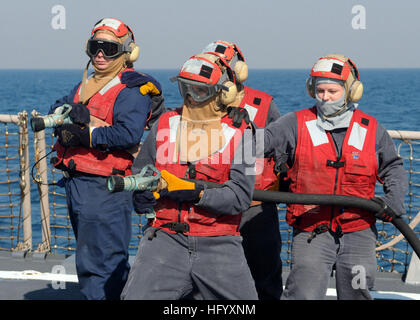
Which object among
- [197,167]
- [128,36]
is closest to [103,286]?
[197,167]

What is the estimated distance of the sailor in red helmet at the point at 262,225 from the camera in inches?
196

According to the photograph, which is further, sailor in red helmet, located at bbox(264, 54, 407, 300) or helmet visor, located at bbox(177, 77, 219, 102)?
sailor in red helmet, located at bbox(264, 54, 407, 300)

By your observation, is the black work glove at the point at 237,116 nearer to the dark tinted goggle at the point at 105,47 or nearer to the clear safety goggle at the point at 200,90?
the clear safety goggle at the point at 200,90

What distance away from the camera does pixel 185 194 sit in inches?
150

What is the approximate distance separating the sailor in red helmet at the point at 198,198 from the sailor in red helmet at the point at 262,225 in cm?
101

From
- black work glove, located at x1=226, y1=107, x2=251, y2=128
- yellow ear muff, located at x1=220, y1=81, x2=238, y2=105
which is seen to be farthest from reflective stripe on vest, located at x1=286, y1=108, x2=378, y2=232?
yellow ear muff, located at x1=220, y1=81, x2=238, y2=105

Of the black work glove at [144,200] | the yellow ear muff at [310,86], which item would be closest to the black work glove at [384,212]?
the yellow ear muff at [310,86]

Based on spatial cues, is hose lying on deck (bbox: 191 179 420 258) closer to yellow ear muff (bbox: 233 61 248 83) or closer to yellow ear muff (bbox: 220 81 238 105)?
yellow ear muff (bbox: 220 81 238 105)


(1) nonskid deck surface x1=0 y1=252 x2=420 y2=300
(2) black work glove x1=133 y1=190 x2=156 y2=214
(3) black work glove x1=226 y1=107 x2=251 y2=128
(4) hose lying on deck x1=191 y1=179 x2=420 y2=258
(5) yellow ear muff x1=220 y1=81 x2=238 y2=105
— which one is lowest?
(1) nonskid deck surface x1=0 y1=252 x2=420 y2=300

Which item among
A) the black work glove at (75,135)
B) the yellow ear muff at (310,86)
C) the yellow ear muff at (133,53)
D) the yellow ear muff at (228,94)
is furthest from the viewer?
the yellow ear muff at (133,53)

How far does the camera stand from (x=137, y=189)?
3695 mm

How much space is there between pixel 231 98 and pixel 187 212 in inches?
27.2

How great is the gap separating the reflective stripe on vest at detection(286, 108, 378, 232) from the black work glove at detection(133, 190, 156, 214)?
98 centimetres

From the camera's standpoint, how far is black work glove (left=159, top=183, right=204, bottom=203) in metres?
3.79
